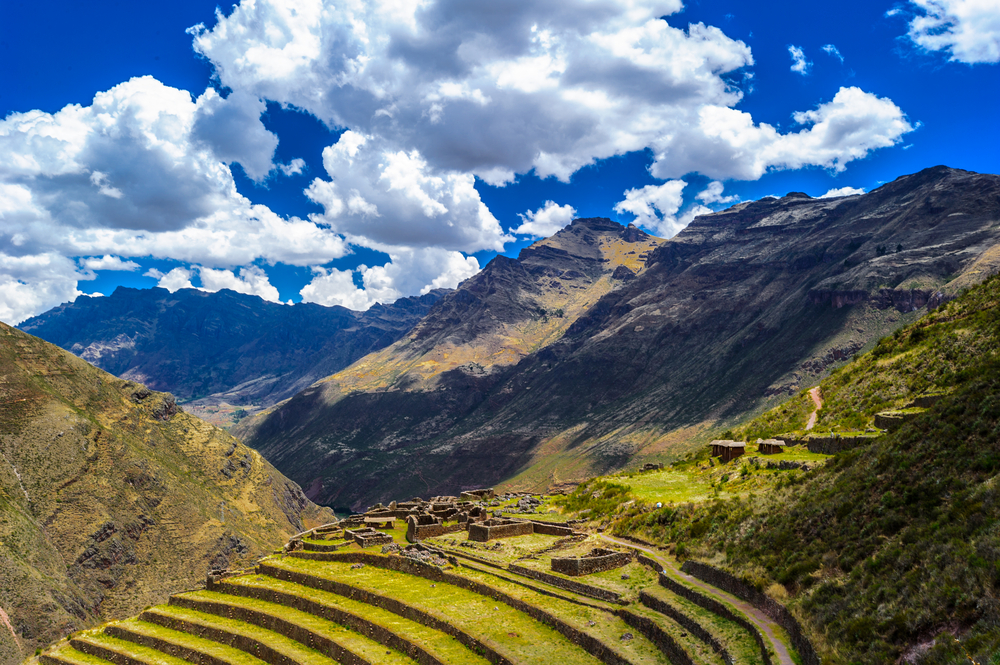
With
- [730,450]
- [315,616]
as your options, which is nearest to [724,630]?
[315,616]

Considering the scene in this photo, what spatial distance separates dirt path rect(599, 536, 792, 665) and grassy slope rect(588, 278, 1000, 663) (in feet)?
3.48

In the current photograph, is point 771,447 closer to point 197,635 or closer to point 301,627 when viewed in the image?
point 301,627

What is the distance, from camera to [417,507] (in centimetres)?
6569

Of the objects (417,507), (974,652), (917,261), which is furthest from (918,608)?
(917,261)

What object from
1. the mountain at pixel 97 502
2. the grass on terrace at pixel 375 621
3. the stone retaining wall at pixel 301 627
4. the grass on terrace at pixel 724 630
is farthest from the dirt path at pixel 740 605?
the mountain at pixel 97 502

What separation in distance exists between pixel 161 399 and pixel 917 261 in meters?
216

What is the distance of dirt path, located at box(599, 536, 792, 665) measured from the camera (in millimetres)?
17656

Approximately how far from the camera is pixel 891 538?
56.7 feet

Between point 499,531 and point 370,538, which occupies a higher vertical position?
point 499,531

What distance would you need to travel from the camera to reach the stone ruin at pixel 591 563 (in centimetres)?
3181

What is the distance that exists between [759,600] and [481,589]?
58.1 ft

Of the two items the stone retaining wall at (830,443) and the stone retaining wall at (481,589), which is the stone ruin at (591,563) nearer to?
the stone retaining wall at (481,589)

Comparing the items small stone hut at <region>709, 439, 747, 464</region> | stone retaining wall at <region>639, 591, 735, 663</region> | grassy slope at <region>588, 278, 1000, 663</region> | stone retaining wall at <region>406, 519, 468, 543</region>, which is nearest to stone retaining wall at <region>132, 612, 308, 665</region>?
stone retaining wall at <region>406, 519, 468, 543</region>

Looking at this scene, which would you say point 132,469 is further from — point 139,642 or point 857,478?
point 857,478
